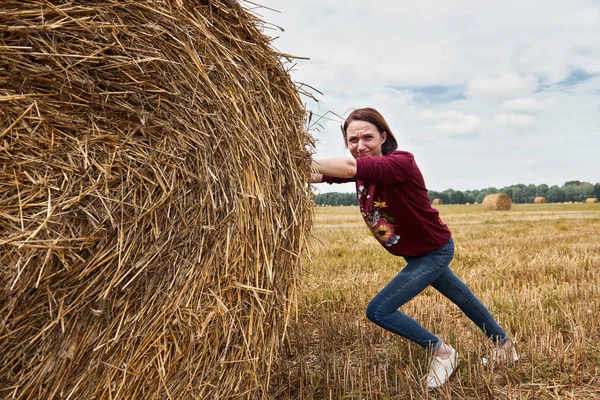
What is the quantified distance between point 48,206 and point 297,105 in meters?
1.17

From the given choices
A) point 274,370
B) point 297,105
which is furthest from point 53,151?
point 274,370

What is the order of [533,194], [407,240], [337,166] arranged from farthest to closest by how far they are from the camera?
[533,194]
[407,240]
[337,166]

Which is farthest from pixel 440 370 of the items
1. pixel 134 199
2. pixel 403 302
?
pixel 134 199

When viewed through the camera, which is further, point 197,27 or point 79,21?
point 197,27

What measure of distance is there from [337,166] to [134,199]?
37.9 inches

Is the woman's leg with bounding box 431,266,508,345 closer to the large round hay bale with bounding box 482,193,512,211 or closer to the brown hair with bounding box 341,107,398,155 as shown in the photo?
the brown hair with bounding box 341,107,398,155

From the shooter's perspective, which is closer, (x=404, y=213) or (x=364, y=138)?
(x=404, y=213)

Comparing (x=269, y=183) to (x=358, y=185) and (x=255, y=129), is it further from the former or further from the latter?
(x=358, y=185)

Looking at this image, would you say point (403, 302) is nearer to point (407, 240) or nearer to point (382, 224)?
point (407, 240)

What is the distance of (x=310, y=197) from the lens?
237 centimetres

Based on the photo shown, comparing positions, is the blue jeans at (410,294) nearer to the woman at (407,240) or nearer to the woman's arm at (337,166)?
the woman at (407,240)

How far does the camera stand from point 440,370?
8.98ft

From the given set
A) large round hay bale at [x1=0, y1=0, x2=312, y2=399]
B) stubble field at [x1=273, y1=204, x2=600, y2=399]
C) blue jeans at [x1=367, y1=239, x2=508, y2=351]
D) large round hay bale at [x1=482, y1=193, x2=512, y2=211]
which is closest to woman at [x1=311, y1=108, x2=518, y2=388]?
blue jeans at [x1=367, y1=239, x2=508, y2=351]

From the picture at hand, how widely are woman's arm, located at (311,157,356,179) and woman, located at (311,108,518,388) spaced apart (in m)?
0.22
